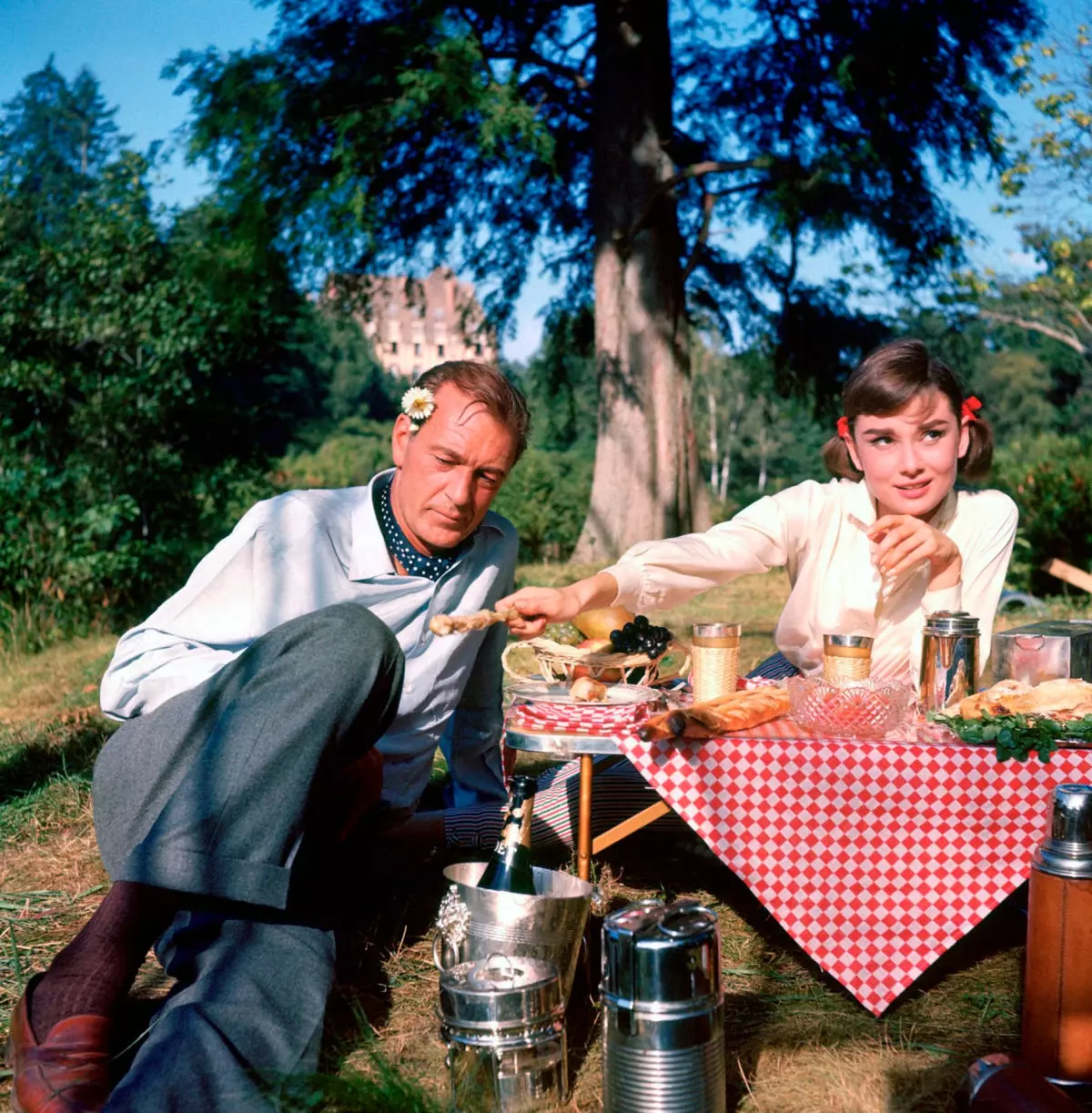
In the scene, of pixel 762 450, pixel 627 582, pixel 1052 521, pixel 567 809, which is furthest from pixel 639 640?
pixel 762 450

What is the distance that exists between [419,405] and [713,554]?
92 cm

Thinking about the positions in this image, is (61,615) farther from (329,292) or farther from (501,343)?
(501,343)

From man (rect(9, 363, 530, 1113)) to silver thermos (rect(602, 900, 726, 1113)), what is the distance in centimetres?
63

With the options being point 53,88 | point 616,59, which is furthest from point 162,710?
point 53,88

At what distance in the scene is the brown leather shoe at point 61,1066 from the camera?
79.1 inches

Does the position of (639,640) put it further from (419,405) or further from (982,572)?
(982,572)

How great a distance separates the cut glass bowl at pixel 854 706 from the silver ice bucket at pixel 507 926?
676 millimetres

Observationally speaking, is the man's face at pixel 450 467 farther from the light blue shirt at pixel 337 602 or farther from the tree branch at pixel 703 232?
the tree branch at pixel 703 232

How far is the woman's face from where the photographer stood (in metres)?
3.07

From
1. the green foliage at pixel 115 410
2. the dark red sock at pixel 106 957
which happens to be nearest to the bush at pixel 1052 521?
the green foliage at pixel 115 410

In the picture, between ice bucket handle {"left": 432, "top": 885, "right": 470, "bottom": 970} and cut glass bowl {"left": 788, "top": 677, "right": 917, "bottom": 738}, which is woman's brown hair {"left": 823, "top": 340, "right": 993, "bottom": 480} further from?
ice bucket handle {"left": 432, "top": 885, "right": 470, "bottom": 970}

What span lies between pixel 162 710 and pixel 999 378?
2019 inches

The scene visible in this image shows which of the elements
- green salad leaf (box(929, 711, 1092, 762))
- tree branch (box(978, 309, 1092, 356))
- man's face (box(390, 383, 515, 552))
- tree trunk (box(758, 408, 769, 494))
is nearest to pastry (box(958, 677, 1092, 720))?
green salad leaf (box(929, 711, 1092, 762))

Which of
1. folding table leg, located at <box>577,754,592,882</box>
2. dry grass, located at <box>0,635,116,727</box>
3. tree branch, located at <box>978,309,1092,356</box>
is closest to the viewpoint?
folding table leg, located at <box>577,754,592,882</box>
